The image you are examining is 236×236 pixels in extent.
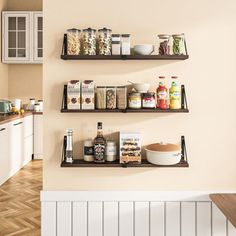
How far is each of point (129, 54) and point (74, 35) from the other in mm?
317

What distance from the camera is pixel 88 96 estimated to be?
86.1 inches

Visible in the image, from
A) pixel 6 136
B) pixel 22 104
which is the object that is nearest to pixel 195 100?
pixel 6 136

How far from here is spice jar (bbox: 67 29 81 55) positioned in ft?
7.08

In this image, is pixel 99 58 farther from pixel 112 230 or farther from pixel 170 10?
pixel 112 230

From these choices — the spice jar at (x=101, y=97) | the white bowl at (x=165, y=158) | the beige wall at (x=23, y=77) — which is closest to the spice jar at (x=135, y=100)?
the spice jar at (x=101, y=97)

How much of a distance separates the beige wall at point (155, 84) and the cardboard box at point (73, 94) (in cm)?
8

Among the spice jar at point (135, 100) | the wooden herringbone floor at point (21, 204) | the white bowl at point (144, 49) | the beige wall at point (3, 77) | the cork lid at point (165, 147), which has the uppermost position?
the beige wall at point (3, 77)

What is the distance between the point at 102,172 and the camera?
229 centimetres

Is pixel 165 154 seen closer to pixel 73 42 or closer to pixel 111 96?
pixel 111 96

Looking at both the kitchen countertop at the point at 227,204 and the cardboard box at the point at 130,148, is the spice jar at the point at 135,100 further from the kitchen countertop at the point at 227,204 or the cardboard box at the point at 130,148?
the kitchen countertop at the point at 227,204

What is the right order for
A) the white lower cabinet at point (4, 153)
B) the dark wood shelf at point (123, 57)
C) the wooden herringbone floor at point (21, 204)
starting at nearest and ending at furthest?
the dark wood shelf at point (123, 57)
the wooden herringbone floor at point (21, 204)
the white lower cabinet at point (4, 153)

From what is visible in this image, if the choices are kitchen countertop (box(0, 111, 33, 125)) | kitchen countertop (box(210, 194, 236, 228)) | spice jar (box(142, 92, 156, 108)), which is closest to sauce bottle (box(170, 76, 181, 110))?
spice jar (box(142, 92, 156, 108))

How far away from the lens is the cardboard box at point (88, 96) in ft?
7.18

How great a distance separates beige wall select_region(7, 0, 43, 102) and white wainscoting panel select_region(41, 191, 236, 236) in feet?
16.0
